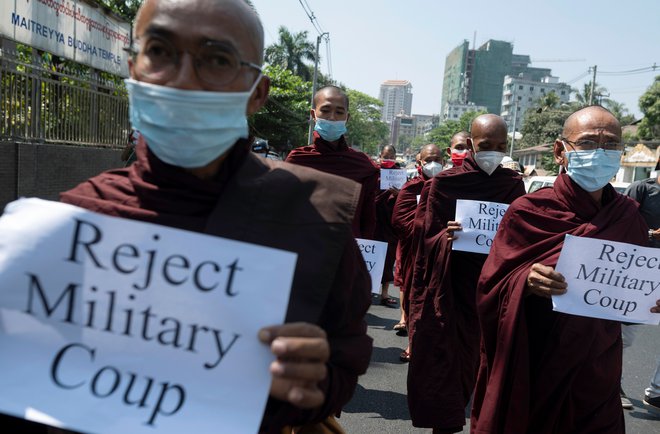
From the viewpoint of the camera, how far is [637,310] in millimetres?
2773

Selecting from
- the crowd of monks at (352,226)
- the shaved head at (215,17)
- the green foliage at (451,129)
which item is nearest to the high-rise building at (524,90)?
the green foliage at (451,129)

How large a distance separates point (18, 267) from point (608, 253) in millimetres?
2338

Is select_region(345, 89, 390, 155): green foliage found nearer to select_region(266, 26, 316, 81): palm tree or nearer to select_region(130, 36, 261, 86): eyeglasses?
select_region(266, 26, 316, 81): palm tree

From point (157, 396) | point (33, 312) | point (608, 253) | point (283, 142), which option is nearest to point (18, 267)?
point (33, 312)

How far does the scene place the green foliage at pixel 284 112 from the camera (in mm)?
29047

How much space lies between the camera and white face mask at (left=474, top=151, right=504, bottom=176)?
14.0 ft

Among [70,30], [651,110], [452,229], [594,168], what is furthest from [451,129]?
[594,168]

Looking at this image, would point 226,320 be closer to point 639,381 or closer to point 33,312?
point 33,312

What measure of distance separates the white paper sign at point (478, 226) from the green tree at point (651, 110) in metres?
34.2

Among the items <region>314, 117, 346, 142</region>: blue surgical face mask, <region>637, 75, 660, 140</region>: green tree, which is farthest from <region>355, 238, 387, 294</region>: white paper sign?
<region>637, 75, 660, 140</region>: green tree

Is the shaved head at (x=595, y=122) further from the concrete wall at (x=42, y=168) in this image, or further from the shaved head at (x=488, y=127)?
the concrete wall at (x=42, y=168)

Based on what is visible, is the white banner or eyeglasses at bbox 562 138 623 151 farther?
the white banner

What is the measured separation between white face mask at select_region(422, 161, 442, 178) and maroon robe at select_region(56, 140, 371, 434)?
5160 millimetres

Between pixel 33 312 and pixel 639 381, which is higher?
pixel 33 312
